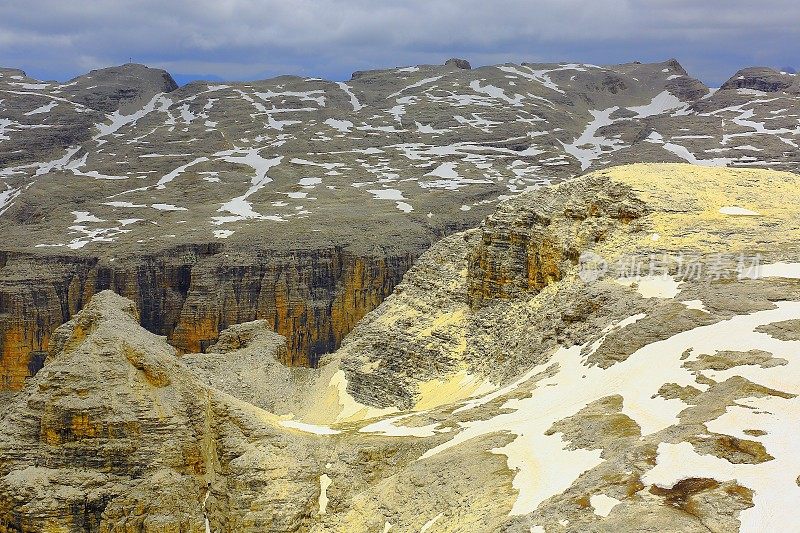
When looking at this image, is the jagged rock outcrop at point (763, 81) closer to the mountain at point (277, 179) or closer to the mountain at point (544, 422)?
the mountain at point (277, 179)

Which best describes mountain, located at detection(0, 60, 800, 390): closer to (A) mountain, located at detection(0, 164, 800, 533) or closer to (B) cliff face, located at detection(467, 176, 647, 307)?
(B) cliff face, located at detection(467, 176, 647, 307)

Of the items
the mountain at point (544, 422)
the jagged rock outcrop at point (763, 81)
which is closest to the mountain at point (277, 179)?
the jagged rock outcrop at point (763, 81)

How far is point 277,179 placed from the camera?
135375 mm

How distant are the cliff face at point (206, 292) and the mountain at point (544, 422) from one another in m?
49.9

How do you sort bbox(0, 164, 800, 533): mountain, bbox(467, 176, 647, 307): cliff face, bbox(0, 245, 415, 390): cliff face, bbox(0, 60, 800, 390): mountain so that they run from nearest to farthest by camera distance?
1. bbox(0, 164, 800, 533): mountain
2. bbox(467, 176, 647, 307): cliff face
3. bbox(0, 245, 415, 390): cliff face
4. bbox(0, 60, 800, 390): mountain

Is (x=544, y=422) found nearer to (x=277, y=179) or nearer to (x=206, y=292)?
(x=206, y=292)

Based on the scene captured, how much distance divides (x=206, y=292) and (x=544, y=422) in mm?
72485

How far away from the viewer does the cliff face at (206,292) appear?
284ft

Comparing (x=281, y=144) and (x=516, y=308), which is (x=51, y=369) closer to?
(x=516, y=308)

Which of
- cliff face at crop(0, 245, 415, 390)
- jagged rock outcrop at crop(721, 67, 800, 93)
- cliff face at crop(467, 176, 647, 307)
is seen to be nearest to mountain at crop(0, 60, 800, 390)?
cliff face at crop(0, 245, 415, 390)

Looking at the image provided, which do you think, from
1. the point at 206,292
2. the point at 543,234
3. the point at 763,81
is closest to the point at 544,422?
the point at 543,234

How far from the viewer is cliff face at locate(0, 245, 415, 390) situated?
86625 mm

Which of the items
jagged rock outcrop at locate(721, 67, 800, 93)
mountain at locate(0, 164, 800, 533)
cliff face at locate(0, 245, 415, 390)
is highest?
jagged rock outcrop at locate(721, 67, 800, 93)

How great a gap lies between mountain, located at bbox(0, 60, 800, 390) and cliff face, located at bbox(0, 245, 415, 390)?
0.61 feet
